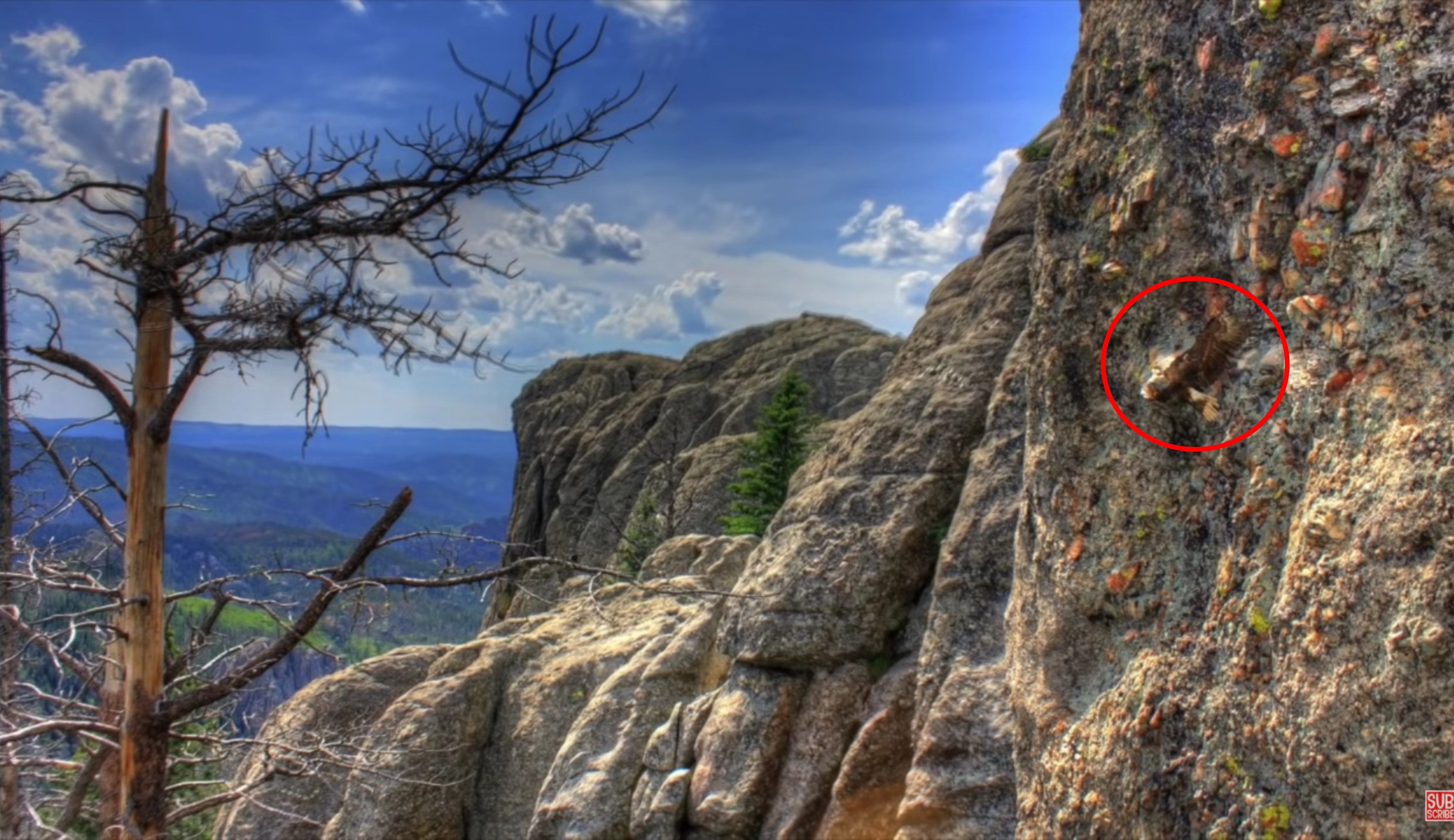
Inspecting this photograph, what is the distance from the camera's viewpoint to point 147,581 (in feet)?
24.8

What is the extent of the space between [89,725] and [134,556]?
131 centimetres

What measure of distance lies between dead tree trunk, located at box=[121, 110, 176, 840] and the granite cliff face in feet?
6.47

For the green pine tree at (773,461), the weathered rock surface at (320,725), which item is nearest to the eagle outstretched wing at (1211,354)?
the weathered rock surface at (320,725)

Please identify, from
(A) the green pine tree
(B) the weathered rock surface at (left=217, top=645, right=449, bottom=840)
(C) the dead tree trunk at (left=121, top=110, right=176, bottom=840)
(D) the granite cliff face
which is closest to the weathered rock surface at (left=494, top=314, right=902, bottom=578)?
(A) the green pine tree

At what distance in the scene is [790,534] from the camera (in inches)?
470

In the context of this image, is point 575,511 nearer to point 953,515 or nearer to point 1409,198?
point 953,515

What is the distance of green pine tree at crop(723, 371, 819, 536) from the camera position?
33.7m

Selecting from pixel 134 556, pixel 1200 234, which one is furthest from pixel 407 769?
pixel 1200 234

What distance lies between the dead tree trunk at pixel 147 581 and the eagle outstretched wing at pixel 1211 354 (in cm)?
697

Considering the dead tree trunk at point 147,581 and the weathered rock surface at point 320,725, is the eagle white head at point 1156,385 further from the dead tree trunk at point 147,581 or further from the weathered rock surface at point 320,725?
the weathered rock surface at point 320,725

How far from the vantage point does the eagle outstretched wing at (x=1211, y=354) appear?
5.75 metres

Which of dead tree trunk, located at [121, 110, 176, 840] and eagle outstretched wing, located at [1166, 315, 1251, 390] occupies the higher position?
eagle outstretched wing, located at [1166, 315, 1251, 390]

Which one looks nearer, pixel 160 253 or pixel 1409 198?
pixel 1409 198

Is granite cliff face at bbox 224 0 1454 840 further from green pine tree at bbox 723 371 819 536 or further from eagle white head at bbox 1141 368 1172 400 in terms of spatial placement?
green pine tree at bbox 723 371 819 536
